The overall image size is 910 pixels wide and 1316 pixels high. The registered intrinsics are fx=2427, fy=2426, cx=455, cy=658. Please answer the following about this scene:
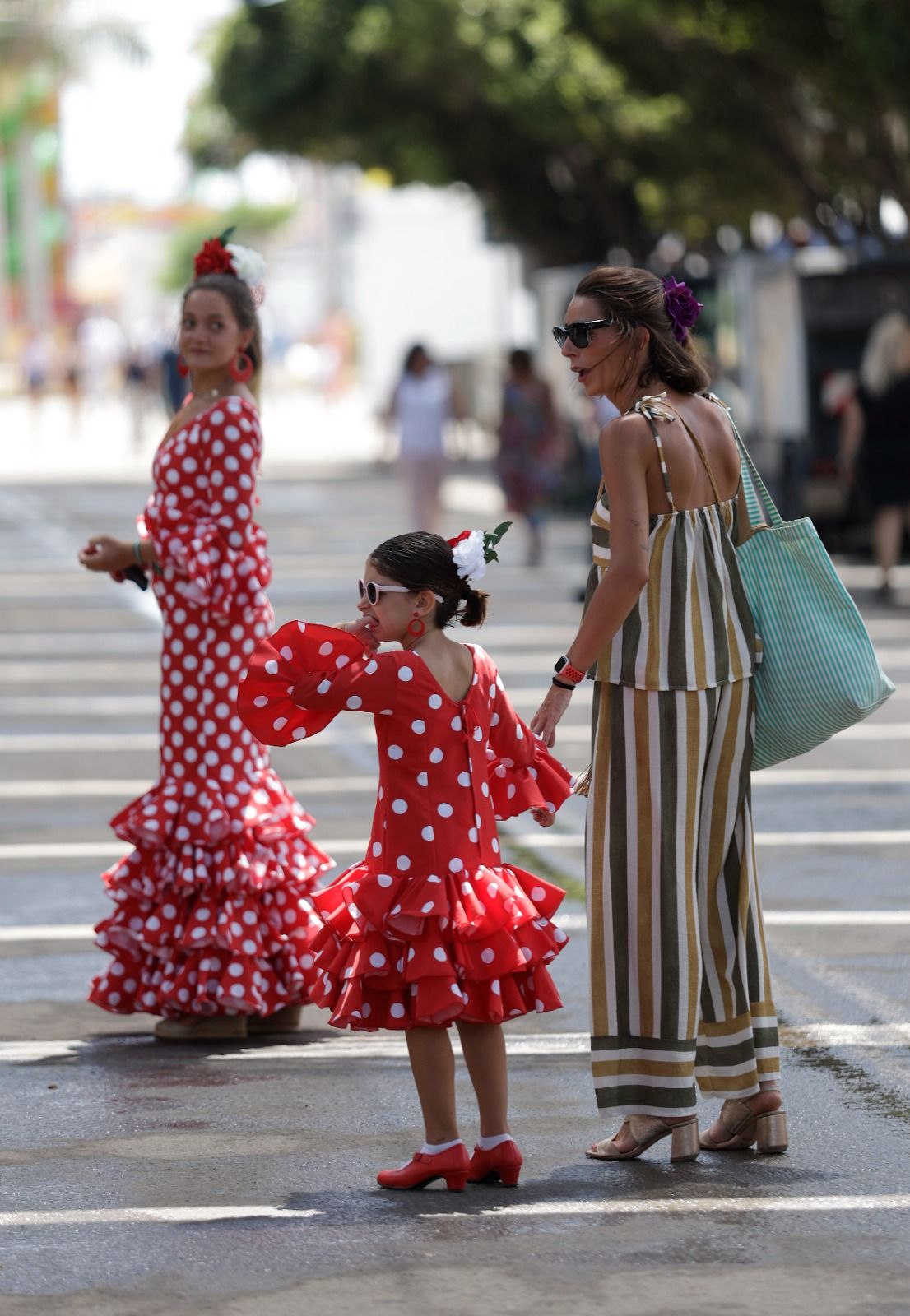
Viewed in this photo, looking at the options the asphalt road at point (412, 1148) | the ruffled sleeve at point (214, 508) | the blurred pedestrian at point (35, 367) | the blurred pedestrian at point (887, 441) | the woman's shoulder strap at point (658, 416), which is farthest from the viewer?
the blurred pedestrian at point (35, 367)

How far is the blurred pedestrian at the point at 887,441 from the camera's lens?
16.9m

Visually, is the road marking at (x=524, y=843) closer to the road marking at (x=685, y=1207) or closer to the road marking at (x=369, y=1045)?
the road marking at (x=369, y=1045)

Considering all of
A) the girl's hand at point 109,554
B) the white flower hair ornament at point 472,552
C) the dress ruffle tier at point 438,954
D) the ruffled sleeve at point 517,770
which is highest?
the girl's hand at point 109,554

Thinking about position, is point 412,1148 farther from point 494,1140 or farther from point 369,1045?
point 369,1045

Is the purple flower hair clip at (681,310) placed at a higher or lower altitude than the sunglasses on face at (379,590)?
higher

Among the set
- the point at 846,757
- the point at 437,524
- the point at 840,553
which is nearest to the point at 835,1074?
the point at 846,757

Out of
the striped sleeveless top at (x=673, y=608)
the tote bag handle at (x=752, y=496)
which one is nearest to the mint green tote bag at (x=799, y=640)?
the tote bag handle at (x=752, y=496)

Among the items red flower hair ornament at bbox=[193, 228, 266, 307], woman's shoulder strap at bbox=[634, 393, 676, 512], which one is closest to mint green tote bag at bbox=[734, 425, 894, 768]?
woman's shoulder strap at bbox=[634, 393, 676, 512]

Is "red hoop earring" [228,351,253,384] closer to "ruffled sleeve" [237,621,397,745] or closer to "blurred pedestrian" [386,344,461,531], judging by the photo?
"ruffled sleeve" [237,621,397,745]

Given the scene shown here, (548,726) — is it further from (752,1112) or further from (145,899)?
(145,899)

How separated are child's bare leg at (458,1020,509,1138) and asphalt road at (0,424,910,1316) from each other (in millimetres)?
148

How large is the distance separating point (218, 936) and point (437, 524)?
16.6 metres

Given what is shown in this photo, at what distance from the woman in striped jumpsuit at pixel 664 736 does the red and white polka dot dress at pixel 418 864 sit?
0.58 feet

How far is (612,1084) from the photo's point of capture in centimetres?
518
